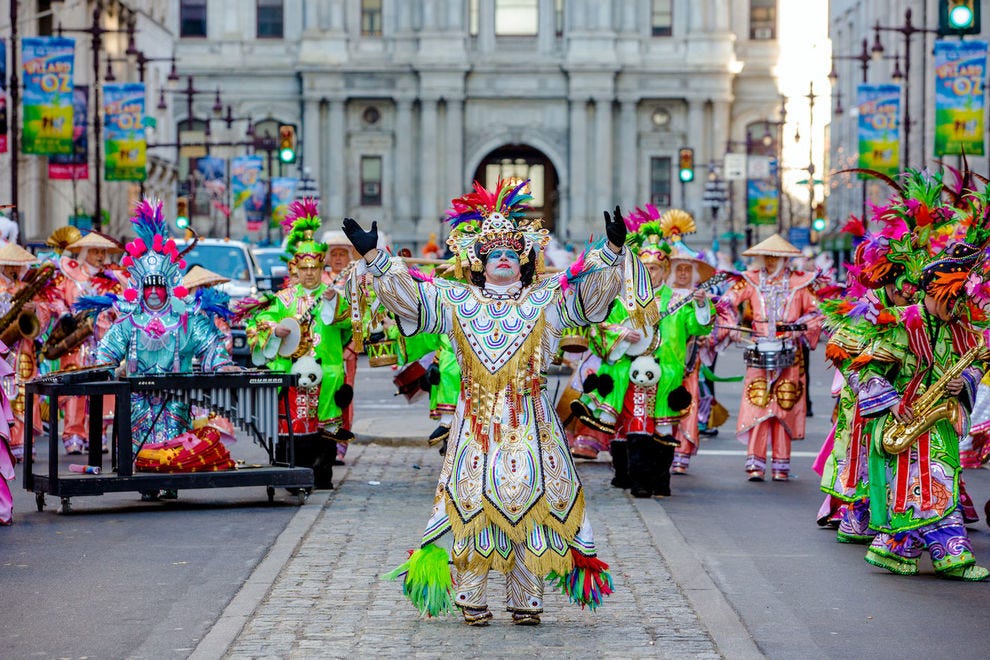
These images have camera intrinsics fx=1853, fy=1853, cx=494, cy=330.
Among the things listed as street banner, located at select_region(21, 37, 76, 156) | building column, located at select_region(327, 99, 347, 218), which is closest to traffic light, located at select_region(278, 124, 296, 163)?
street banner, located at select_region(21, 37, 76, 156)

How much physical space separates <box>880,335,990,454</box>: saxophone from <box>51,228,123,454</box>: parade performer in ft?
24.1

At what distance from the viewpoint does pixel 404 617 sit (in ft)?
29.0

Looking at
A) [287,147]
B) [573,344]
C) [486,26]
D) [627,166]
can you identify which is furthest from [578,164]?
[573,344]

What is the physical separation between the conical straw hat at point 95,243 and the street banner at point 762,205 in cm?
3689

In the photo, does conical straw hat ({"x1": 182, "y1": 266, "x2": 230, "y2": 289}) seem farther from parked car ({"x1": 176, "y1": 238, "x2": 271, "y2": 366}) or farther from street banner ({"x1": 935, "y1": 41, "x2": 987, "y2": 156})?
street banner ({"x1": 935, "y1": 41, "x2": 987, "y2": 156})

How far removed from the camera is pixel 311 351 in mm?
14000

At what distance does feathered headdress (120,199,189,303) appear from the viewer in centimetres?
1331

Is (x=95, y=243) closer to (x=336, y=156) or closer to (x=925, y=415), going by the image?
(x=925, y=415)

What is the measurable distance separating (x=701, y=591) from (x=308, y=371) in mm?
5104

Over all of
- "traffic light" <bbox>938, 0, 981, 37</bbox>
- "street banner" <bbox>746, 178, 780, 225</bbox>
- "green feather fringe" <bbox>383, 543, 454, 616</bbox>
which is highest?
"traffic light" <bbox>938, 0, 981, 37</bbox>

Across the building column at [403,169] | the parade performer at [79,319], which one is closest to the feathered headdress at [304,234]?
the parade performer at [79,319]

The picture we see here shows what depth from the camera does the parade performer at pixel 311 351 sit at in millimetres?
13922

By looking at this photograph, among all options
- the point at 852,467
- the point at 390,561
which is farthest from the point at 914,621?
the point at 390,561

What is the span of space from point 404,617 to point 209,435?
15.4 ft
